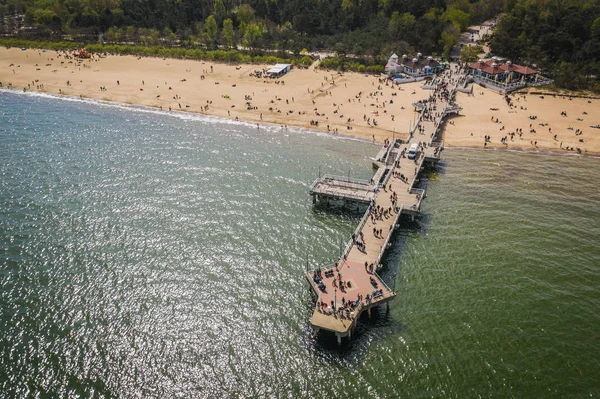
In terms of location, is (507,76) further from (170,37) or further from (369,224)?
(170,37)

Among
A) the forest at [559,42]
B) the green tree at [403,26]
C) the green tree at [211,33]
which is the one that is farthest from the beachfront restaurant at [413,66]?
the green tree at [211,33]

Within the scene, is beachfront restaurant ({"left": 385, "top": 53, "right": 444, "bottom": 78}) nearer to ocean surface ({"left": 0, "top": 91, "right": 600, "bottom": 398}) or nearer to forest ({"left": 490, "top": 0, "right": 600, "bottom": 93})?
forest ({"left": 490, "top": 0, "right": 600, "bottom": 93})

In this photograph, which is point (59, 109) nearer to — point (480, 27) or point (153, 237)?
point (153, 237)

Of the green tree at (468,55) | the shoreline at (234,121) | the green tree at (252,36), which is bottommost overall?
the shoreline at (234,121)

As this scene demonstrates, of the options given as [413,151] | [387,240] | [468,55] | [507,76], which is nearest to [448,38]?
[468,55]

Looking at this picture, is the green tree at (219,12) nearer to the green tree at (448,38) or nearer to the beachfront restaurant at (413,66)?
the beachfront restaurant at (413,66)

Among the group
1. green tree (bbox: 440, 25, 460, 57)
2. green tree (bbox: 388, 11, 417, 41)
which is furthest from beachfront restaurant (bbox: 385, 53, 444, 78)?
green tree (bbox: 388, 11, 417, 41)
